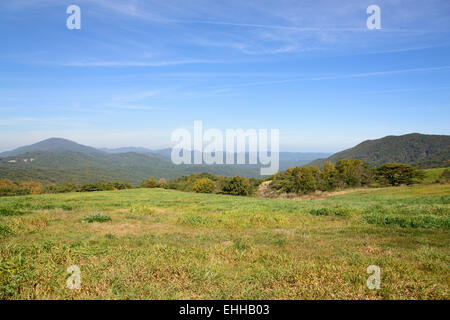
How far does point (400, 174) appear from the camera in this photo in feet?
246

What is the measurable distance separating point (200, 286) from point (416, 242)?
23.2 feet

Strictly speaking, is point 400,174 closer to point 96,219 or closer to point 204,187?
point 204,187

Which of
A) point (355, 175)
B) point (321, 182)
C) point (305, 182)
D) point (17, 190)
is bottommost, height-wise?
point (17, 190)

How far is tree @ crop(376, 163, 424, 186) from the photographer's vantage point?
238 feet

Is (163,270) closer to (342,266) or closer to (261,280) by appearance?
(261,280)

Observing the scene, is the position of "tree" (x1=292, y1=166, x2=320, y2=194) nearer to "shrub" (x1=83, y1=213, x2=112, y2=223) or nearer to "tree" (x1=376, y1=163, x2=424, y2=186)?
"tree" (x1=376, y1=163, x2=424, y2=186)

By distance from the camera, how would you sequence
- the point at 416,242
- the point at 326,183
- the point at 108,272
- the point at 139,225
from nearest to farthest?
the point at 108,272 < the point at 416,242 < the point at 139,225 < the point at 326,183

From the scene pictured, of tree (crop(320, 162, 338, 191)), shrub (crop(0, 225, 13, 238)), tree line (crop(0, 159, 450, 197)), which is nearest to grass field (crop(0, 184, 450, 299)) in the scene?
shrub (crop(0, 225, 13, 238))

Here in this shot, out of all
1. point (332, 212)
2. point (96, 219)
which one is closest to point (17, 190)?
point (96, 219)

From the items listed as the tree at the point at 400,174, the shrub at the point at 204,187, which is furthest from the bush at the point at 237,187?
the tree at the point at 400,174

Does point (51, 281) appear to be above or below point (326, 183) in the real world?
above

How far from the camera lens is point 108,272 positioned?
5.26 metres

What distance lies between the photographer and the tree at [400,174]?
72.7 meters

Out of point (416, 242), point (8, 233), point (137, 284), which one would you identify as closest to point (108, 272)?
point (137, 284)
